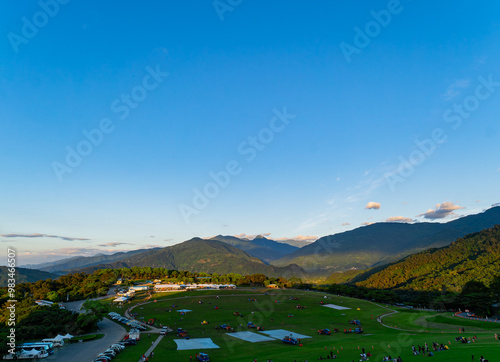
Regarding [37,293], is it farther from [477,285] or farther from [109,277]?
[477,285]

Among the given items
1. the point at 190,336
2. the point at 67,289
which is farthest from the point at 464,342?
the point at 67,289

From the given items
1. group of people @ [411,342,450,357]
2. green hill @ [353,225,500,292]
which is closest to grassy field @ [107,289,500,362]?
group of people @ [411,342,450,357]

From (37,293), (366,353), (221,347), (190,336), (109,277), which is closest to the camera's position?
(366,353)

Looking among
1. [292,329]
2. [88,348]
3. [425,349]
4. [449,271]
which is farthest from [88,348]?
[449,271]

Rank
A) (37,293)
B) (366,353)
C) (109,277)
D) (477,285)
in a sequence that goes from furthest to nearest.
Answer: (109,277), (37,293), (477,285), (366,353)

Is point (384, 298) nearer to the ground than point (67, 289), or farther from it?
nearer to the ground


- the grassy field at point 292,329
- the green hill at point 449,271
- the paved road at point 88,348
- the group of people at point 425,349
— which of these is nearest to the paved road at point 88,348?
the paved road at point 88,348

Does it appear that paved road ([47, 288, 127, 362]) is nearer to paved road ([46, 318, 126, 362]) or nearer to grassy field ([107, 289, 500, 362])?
paved road ([46, 318, 126, 362])
